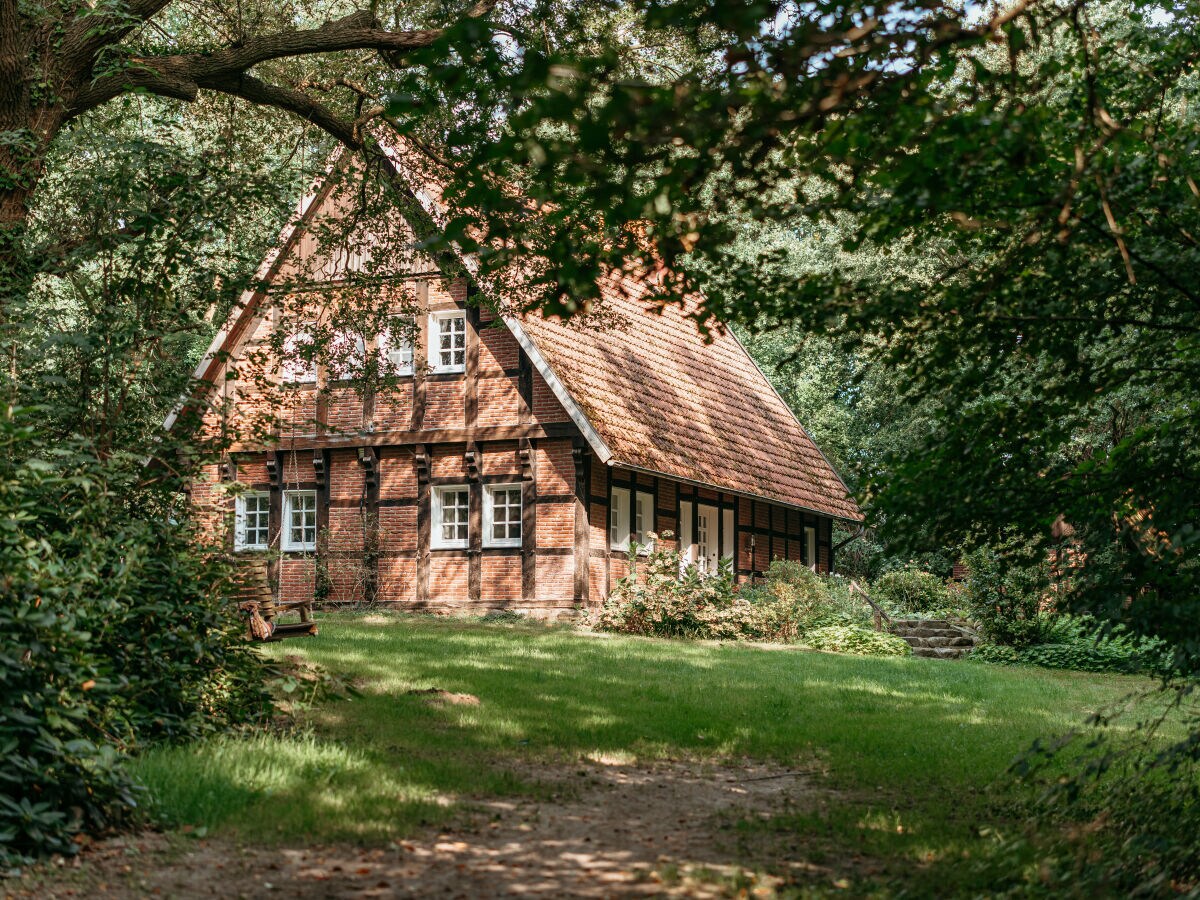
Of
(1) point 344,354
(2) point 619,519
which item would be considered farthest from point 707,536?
(1) point 344,354

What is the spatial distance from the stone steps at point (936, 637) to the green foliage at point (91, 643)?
1579 centimetres

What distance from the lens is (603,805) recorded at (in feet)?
25.3

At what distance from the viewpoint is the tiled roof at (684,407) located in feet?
71.5

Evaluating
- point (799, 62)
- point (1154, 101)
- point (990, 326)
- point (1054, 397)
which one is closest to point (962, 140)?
point (799, 62)

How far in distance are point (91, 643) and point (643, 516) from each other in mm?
17274

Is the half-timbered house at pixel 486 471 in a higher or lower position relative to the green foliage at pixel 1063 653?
higher

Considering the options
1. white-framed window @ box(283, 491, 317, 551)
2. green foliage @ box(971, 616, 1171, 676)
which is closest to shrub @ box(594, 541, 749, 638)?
green foliage @ box(971, 616, 1171, 676)

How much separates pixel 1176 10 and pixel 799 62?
12.1ft

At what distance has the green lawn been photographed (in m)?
7.00

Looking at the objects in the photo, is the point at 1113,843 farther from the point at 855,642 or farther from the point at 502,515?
the point at 502,515

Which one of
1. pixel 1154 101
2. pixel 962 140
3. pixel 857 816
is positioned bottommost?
pixel 857 816

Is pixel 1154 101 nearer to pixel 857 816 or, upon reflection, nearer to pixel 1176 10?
pixel 1176 10

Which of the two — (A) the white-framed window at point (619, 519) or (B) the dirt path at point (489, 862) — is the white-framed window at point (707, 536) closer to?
(A) the white-framed window at point (619, 519)

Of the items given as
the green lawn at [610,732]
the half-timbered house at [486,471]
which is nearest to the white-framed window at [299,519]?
the half-timbered house at [486,471]
